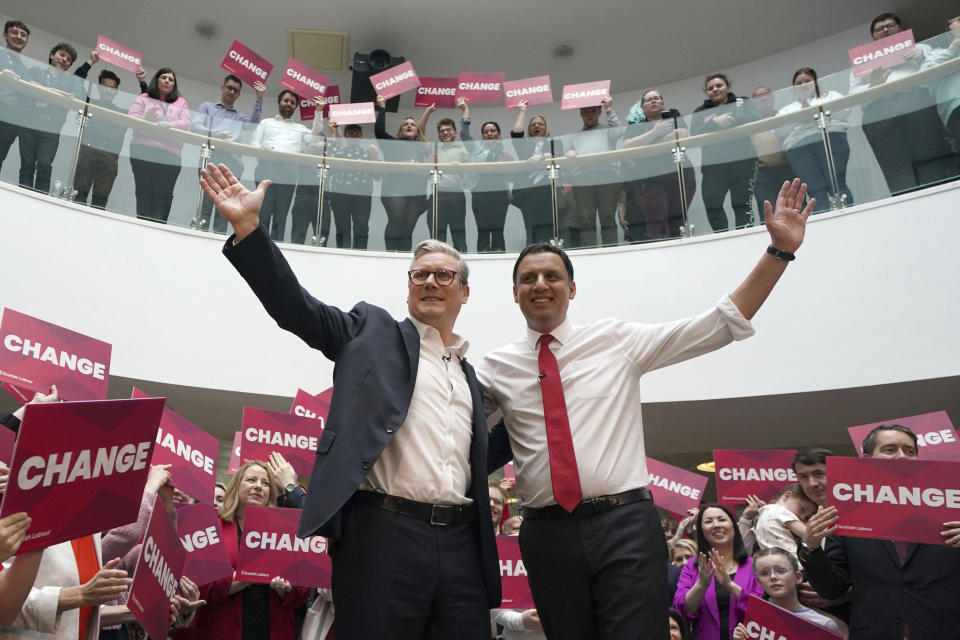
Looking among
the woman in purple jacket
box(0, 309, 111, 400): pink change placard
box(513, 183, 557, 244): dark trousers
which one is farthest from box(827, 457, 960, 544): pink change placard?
box(513, 183, 557, 244): dark trousers

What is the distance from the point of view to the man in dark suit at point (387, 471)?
1.69 m

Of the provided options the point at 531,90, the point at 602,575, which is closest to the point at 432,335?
the point at 602,575

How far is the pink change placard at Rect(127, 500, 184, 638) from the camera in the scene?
236 centimetres

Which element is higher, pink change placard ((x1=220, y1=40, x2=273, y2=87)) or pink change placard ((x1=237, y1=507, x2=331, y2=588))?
pink change placard ((x1=220, y1=40, x2=273, y2=87))

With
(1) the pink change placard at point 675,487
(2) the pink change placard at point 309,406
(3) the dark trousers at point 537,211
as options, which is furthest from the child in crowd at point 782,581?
(3) the dark trousers at point 537,211

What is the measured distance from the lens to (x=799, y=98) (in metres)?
6.37

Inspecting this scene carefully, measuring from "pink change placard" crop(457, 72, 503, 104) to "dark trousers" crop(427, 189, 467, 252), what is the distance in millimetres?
1889

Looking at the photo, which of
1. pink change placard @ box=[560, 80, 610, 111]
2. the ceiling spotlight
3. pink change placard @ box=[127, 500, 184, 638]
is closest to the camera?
pink change placard @ box=[127, 500, 184, 638]

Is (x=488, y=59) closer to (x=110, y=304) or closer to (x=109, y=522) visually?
(x=110, y=304)

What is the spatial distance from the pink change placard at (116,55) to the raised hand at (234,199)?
6.17 meters

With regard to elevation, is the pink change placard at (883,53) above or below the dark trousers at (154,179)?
above

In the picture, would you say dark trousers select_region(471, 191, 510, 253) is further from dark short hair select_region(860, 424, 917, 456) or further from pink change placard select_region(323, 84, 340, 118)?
dark short hair select_region(860, 424, 917, 456)

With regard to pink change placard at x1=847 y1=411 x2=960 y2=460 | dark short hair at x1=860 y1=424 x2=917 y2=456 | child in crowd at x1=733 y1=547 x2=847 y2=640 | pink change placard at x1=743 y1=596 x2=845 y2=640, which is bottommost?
pink change placard at x1=743 y1=596 x2=845 y2=640

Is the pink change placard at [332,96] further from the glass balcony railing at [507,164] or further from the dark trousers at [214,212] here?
the dark trousers at [214,212]
